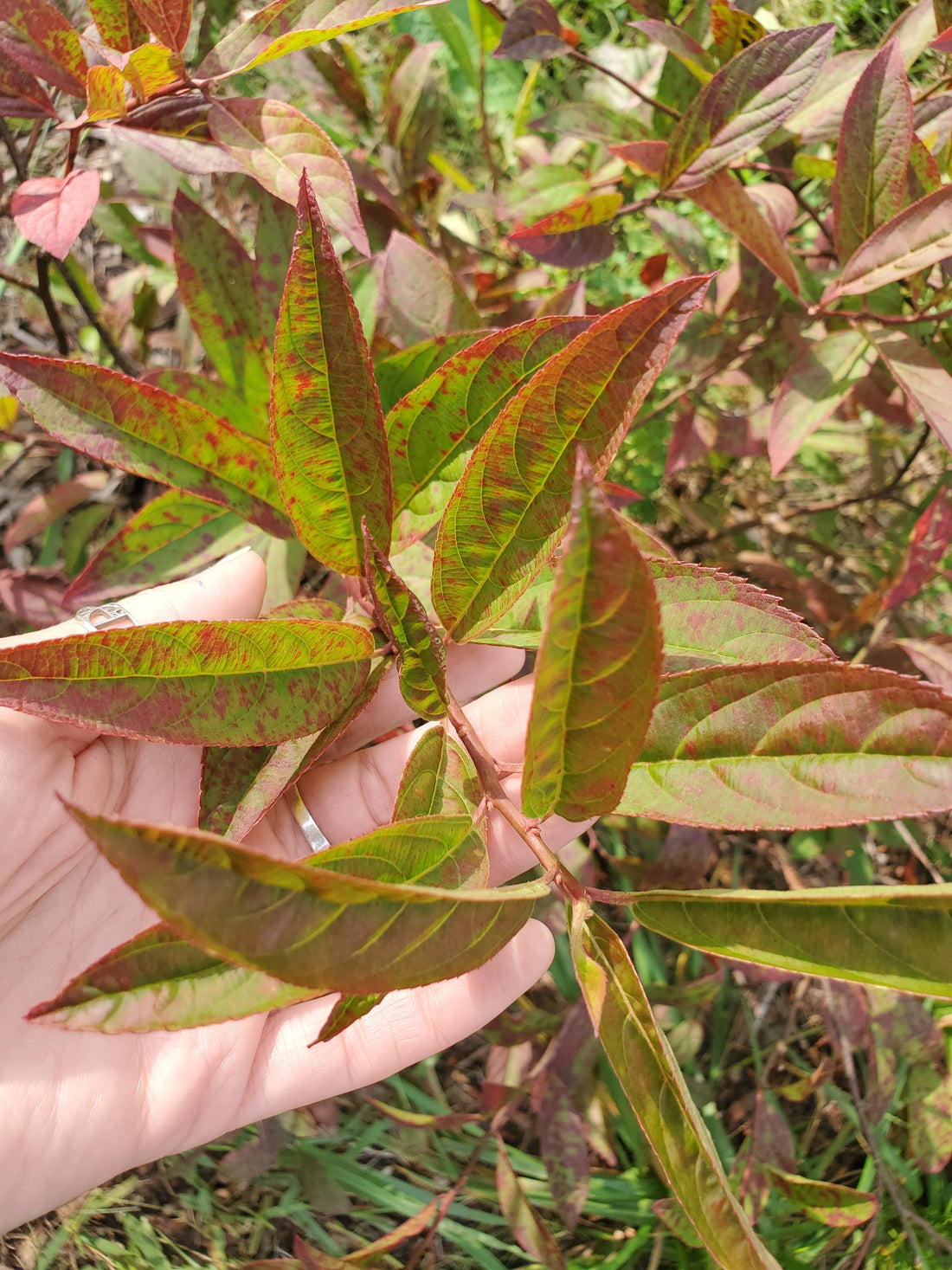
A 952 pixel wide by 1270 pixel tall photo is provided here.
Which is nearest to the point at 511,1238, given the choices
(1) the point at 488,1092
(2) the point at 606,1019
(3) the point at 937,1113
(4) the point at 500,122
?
(1) the point at 488,1092

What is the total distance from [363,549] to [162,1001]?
49 cm

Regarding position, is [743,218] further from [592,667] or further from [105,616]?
[105,616]

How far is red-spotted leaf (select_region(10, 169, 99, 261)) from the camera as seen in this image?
959 mm

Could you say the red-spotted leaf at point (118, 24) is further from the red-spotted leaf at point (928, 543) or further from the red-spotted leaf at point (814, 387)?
the red-spotted leaf at point (928, 543)

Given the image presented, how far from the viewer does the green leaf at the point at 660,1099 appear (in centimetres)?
63

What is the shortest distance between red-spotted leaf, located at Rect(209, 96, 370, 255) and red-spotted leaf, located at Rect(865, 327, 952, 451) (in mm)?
738

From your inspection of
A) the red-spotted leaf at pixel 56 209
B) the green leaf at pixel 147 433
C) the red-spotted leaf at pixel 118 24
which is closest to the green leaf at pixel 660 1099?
the green leaf at pixel 147 433

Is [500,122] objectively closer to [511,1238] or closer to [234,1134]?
[234,1134]

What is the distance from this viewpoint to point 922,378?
1.19 meters

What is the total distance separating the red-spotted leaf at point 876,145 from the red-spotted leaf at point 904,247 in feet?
0.15

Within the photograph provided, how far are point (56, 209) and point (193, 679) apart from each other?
61cm

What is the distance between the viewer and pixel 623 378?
0.73m

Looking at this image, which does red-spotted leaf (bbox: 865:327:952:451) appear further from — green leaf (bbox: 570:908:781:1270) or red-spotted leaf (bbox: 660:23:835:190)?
green leaf (bbox: 570:908:781:1270)

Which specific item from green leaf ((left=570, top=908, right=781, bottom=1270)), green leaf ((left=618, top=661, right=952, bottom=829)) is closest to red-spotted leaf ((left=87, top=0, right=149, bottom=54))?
green leaf ((left=618, top=661, right=952, bottom=829))
